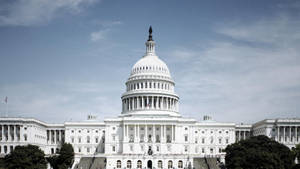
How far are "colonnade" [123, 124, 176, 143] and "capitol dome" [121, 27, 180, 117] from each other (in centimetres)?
946

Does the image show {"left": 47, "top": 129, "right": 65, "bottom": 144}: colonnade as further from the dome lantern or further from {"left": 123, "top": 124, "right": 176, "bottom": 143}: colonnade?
the dome lantern

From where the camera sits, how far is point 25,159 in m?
112

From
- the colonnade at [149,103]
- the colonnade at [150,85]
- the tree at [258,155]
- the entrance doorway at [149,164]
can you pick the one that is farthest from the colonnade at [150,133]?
the tree at [258,155]

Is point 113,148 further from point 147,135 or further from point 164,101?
point 164,101

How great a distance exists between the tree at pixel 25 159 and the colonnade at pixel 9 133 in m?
35.0

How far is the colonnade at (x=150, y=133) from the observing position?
14725 centimetres

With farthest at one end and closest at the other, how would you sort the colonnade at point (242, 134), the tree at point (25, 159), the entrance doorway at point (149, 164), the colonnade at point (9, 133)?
the colonnade at point (242, 134), the colonnade at point (9, 133), the entrance doorway at point (149, 164), the tree at point (25, 159)

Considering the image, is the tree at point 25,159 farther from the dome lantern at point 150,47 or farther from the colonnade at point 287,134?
the colonnade at point 287,134

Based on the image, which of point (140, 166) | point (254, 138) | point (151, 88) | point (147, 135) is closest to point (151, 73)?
point (151, 88)

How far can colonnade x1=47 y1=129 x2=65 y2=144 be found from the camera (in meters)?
172

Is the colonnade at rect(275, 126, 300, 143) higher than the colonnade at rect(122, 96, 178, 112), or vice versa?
the colonnade at rect(122, 96, 178, 112)

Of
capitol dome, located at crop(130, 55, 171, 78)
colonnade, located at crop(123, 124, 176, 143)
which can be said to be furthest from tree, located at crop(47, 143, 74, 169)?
capitol dome, located at crop(130, 55, 171, 78)

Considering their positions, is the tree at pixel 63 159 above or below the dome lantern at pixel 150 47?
below

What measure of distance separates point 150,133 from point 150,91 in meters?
19.4
